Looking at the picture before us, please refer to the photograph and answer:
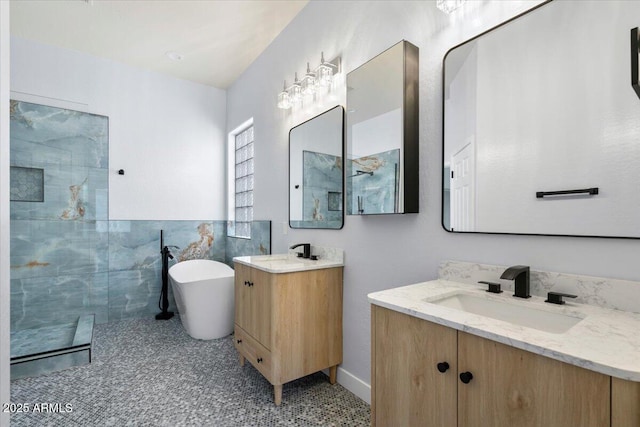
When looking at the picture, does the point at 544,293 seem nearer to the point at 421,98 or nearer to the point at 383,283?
the point at 383,283

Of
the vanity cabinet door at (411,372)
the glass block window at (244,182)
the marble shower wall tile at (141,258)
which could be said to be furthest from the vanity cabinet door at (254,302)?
the marble shower wall tile at (141,258)

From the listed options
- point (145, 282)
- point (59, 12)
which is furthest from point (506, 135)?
point (145, 282)

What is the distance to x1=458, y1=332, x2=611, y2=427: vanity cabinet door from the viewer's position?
2.26 ft

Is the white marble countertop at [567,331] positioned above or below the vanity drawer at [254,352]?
above

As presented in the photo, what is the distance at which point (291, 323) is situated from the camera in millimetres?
1935

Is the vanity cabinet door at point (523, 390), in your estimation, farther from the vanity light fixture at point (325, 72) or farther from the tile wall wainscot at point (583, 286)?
the vanity light fixture at point (325, 72)

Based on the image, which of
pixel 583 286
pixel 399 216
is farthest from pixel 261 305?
pixel 583 286

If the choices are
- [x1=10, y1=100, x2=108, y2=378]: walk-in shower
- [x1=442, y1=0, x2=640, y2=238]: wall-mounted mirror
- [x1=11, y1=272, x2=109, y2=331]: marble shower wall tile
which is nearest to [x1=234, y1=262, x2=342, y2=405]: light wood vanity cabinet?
[x1=442, y1=0, x2=640, y2=238]: wall-mounted mirror

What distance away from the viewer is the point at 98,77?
3.46 meters

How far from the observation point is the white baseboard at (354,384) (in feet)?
6.41

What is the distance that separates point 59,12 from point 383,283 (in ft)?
11.8

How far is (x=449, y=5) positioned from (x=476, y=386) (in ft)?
5.19

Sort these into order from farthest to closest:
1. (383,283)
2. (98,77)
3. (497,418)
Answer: (98,77), (383,283), (497,418)

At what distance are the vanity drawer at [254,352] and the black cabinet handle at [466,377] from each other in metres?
1.31
